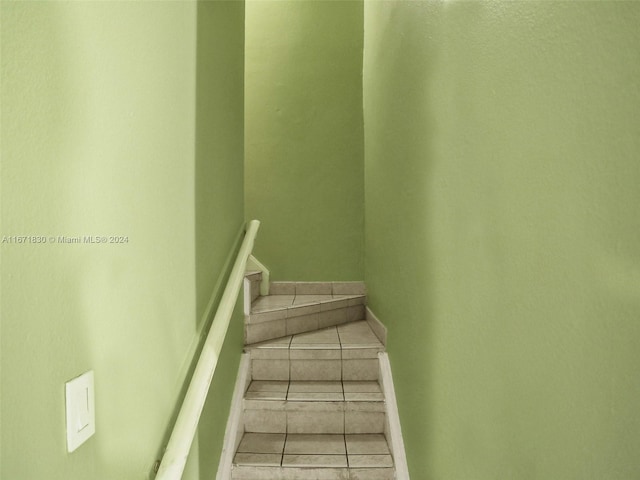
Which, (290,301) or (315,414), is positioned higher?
(290,301)

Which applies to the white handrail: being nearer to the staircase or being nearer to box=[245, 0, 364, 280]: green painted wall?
the staircase

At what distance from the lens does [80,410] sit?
0.80 meters

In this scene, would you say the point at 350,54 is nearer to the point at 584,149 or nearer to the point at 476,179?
the point at 476,179

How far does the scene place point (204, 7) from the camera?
5.58 feet

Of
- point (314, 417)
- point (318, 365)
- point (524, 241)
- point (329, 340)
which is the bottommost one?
point (314, 417)

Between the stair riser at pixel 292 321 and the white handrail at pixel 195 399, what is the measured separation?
896 mm

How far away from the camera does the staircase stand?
6.74 feet

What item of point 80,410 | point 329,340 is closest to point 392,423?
point 329,340

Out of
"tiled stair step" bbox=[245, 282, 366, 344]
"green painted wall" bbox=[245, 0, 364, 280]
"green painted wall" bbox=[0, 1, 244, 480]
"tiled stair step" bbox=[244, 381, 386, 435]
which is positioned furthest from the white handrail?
"green painted wall" bbox=[245, 0, 364, 280]

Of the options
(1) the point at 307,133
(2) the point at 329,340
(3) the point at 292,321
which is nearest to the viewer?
(2) the point at 329,340

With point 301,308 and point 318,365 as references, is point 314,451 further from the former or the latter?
point 301,308

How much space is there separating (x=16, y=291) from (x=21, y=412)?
18cm

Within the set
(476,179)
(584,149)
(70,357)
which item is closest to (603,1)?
(584,149)

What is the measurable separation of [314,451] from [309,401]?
0.25 meters
